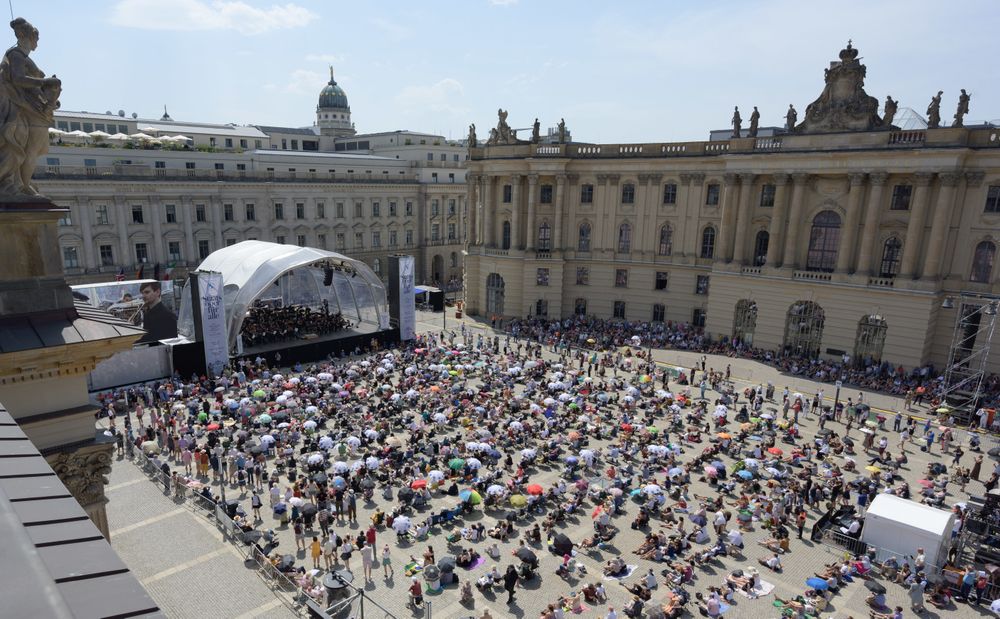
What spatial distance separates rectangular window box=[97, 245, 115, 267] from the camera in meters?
52.7

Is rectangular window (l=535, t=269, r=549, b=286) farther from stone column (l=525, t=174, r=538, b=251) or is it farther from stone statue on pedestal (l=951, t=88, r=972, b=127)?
stone statue on pedestal (l=951, t=88, r=972, b=127)

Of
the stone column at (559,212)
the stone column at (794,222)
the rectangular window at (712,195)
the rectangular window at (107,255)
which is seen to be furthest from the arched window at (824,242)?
the rectangular window at (107,255)

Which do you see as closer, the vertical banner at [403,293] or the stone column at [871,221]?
the stone column at [871,221]

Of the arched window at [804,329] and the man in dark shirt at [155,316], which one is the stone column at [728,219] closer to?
the arched window at [804,329]

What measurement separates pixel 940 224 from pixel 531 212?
97.2 ft

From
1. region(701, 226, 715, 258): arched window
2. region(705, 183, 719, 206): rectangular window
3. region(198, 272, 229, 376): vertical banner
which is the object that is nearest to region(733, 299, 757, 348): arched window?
region(701, 226, 715, 258): arched window

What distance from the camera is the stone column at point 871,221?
134ft

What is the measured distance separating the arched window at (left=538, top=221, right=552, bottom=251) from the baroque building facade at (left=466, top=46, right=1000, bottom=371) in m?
0.12

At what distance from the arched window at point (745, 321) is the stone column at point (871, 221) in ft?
25.5

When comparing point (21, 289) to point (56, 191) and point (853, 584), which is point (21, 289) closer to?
point (853, 584)

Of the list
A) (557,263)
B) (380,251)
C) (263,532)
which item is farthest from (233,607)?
(380,251)

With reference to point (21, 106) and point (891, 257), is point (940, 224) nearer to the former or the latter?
point (891, 257)

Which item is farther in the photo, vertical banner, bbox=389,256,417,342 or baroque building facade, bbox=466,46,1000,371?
vertical banner, bbox=389,256,417,342

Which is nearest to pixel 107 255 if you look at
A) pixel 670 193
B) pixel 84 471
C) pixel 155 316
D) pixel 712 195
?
pixel 155 316
